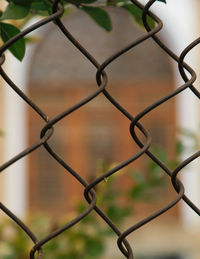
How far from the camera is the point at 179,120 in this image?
763 centimetres

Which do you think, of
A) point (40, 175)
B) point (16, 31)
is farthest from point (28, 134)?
point (16, 31)

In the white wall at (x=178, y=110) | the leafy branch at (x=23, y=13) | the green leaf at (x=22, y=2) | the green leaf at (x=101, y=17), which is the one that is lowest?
the white wall at (x=178, y=110)

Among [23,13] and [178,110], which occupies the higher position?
[23,13]

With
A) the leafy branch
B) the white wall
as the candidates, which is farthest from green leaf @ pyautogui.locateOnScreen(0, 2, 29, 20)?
the white wall

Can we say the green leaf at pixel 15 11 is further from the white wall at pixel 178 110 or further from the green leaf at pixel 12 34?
the white wall at pixel 178 110

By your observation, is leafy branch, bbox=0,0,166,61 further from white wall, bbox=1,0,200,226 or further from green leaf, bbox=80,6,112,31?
white wall, bbox=1,0,200,226

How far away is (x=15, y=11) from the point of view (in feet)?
2.37

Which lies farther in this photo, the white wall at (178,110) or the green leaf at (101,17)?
the white wall at (178,110)

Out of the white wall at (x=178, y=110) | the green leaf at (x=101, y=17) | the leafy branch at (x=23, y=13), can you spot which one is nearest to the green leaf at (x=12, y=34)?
the leafy branch at (x=23, y=13)

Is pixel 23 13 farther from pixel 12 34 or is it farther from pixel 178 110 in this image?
pixel 178 110

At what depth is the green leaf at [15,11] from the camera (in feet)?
2.34

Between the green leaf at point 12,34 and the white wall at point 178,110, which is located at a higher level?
the green leaf at point 12,34

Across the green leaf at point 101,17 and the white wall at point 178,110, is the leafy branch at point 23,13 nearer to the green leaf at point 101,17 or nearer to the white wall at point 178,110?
the green leaf at point 101,17

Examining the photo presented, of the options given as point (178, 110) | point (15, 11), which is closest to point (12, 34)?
point (15, 11)
